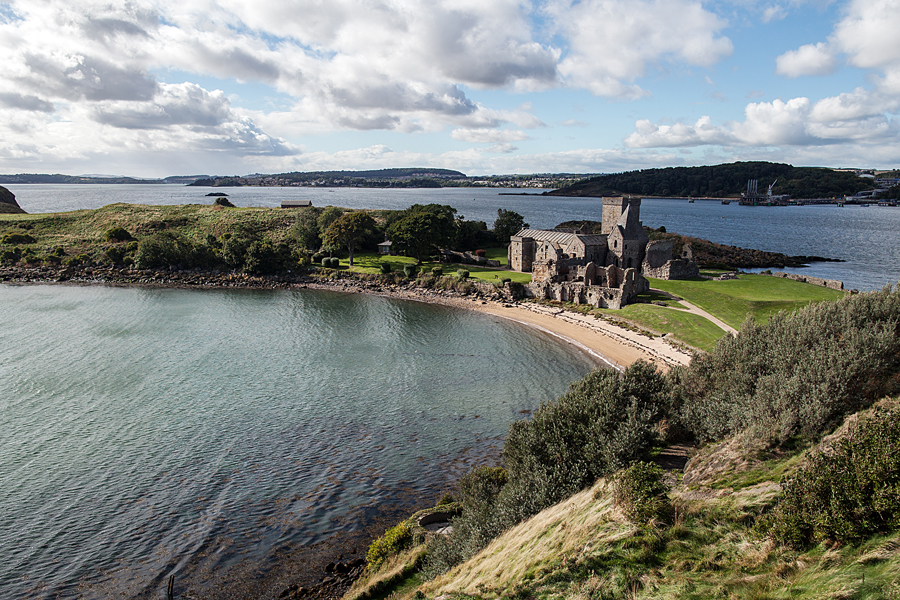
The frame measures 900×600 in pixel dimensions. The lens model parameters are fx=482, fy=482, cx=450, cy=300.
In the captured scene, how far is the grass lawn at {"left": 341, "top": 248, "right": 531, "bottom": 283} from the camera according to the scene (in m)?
63.5

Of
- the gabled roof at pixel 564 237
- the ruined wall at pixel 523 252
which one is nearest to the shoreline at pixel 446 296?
the ruined wall at pixel 523 252

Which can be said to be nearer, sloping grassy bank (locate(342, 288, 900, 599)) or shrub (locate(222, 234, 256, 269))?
sloping grassy bank (locate(342, 288, 900, 599))

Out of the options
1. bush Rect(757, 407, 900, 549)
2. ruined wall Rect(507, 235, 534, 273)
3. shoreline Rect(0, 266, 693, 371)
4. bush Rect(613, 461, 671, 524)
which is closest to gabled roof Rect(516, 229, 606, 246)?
ruined wall Rect(507, 235, 534, 273)

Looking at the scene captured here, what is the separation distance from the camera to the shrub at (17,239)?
83.4 metres

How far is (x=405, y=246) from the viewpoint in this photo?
7912cm

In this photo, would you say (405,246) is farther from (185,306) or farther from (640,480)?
(640,480)

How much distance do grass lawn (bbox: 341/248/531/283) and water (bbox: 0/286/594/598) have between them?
1490cm

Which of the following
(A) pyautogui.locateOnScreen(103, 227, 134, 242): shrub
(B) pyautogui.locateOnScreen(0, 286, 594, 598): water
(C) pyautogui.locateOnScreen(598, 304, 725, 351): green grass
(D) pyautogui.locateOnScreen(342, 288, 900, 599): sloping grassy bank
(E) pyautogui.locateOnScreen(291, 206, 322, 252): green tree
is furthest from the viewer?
(A) pyautogui.locateOnScreen(103, 227, 134, 242): shrub

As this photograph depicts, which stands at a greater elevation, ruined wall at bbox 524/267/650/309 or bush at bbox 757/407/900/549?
bush at bbox 757/407/900/549

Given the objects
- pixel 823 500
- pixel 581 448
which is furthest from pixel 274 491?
pixel 823 500

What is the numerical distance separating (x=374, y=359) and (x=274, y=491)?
1780 cm

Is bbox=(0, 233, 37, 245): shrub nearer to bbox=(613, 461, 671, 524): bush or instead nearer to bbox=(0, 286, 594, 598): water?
bbox=(0, 286, 594, 598): water

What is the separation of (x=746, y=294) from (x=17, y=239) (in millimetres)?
111610

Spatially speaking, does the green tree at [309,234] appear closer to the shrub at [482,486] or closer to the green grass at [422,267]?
the green grass at [422,267]
